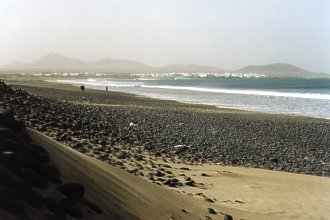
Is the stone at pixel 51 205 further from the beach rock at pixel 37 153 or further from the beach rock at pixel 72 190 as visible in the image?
the beach rock at pixel 37 153

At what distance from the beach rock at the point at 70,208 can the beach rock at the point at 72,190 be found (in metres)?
0.16

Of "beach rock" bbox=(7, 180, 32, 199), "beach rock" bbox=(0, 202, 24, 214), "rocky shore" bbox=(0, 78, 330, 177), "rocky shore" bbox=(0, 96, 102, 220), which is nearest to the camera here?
"beach rock" bbox=(0, 202, 24, 214)

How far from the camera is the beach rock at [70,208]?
397 cm

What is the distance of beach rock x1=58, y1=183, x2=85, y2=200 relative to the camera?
430 centimetres

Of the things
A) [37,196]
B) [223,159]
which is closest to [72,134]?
[223,159]

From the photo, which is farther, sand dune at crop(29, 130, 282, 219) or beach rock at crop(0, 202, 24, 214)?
sand dune at crop(29, 130, 282, 219)

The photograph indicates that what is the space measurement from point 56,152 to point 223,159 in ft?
25.9

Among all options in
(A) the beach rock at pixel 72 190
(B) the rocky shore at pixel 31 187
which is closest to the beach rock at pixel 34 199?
(B) the rocky shore at pixel 31 187

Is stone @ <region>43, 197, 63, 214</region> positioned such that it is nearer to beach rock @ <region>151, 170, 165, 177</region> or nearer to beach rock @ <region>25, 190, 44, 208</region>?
beach rock @ <region>25, 190, 44, 208</region>

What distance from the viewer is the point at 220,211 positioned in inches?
255

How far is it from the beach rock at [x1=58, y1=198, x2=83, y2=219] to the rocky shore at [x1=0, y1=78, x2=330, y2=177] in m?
4.16

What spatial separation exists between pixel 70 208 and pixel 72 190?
1.21 ft

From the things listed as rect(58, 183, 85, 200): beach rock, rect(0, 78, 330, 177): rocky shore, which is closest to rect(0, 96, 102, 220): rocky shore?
rect(58, 183, 85, 200): beach rock

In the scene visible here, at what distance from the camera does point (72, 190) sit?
4363 mm
